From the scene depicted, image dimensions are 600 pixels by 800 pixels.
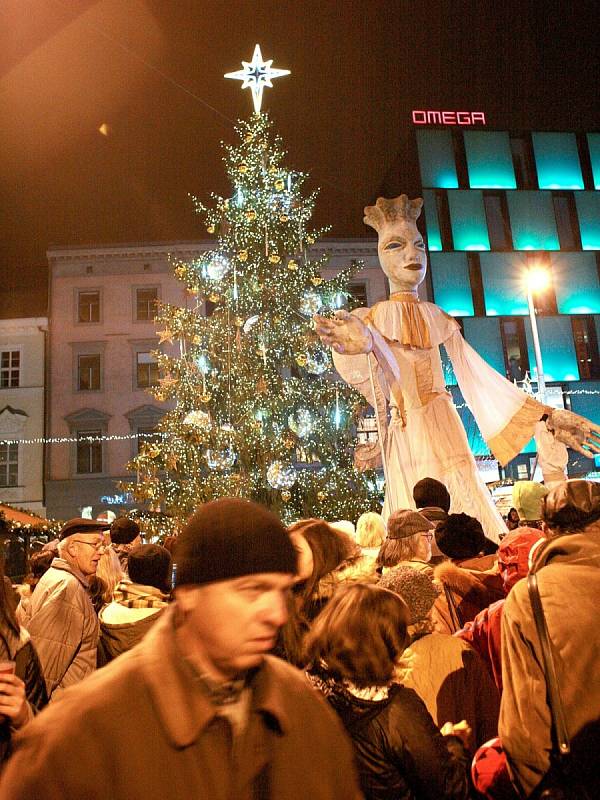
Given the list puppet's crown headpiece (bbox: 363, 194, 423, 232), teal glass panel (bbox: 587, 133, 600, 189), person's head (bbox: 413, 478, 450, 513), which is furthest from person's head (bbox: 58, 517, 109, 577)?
teal glass panel (bbox: 587, 133, 600, 189)

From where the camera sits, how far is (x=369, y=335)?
816cm

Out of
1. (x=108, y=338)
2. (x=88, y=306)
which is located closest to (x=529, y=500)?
(x=108, y=338)

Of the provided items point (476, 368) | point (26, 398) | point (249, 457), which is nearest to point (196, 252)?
point (26, 398)

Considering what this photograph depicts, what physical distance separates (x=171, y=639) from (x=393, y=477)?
7120 millimetres

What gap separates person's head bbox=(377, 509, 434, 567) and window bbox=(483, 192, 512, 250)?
39.1 m

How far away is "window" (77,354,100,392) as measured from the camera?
38188mm

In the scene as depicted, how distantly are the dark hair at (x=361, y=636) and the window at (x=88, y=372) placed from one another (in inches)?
1461

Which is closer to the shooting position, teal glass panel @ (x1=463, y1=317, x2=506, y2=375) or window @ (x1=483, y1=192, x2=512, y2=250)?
teal glass panel @ (x1=463, y1=317, x2=506, y2=375)

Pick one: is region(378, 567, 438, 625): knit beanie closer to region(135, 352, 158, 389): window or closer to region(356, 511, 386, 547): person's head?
Result: region(356, 511, 386, 547): person's head

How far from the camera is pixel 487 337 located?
3962cm

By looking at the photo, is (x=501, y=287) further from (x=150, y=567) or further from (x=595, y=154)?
(x=150, y=567)

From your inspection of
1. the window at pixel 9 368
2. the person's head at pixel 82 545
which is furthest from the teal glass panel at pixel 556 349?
the person's head at pixel 82 545

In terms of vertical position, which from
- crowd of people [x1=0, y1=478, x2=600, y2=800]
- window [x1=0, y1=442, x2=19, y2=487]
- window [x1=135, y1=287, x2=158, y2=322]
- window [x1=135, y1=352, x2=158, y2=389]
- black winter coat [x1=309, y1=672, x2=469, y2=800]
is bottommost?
black winter coat [x1=309, y1=672, x2=469, y2=800]

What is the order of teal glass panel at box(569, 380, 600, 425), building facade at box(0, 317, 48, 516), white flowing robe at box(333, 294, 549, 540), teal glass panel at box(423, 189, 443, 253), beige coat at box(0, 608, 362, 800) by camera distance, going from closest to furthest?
beige coat at box(0, 608, 362, 800), white flowing robe at box(333, 294, 549, 540), building facade at box(0, 317, 48, 516), teal glass panel at box(569, 380, 600, 425), teal glass panel at box(423, 189, 443, 253)
